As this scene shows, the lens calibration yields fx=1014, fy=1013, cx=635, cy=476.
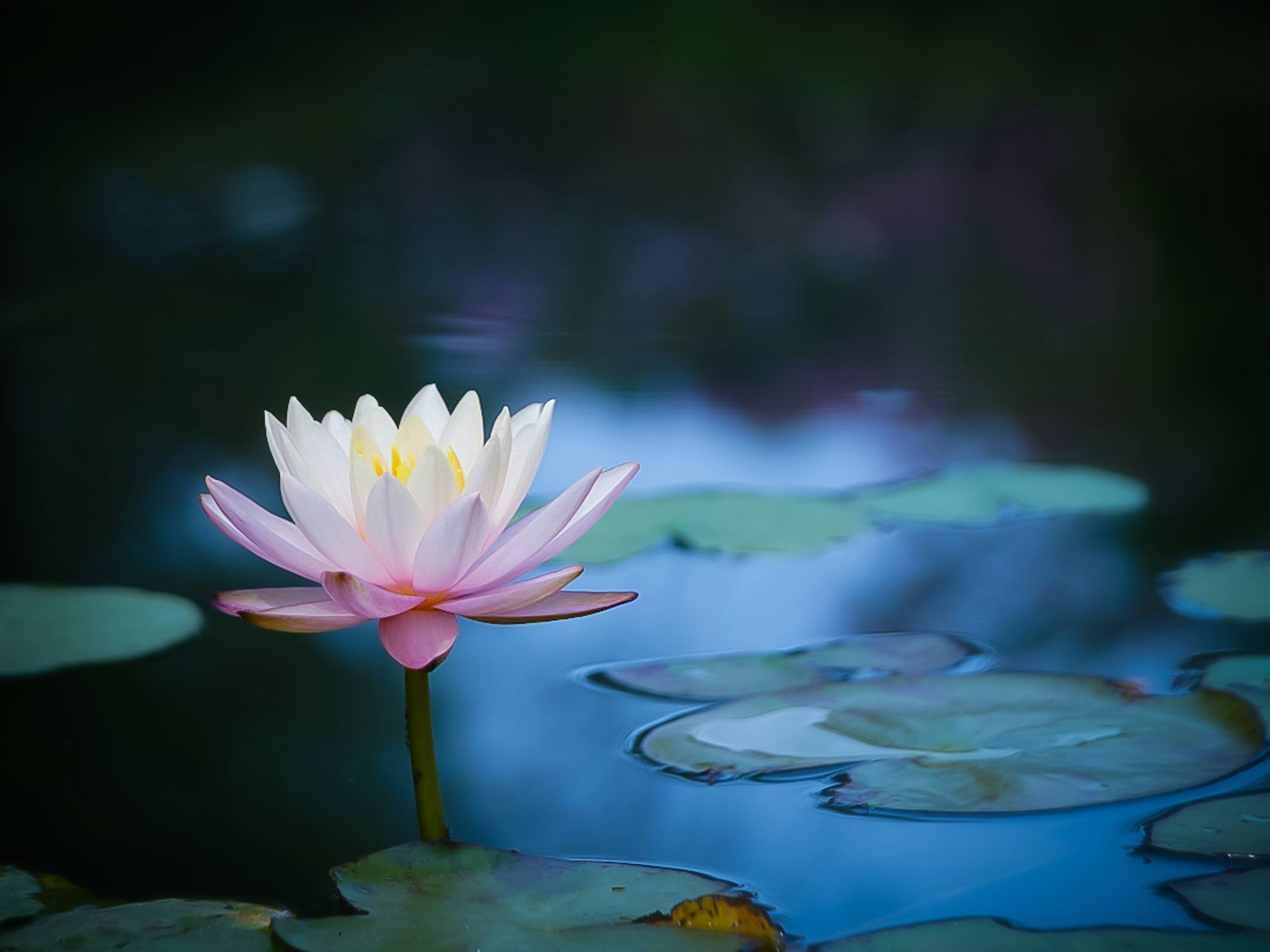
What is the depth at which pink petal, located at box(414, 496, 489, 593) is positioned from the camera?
22.1 inches

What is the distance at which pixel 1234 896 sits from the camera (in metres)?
0.53

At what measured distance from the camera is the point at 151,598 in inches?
40.7

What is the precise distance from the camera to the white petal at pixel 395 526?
22.1 inches

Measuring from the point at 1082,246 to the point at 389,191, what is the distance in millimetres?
1859

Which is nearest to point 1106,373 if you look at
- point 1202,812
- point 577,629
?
point 577,629

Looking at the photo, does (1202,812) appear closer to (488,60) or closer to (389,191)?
(389,191)

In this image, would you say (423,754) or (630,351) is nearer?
(423,754)

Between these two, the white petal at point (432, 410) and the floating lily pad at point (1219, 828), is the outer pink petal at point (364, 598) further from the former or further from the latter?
A: the floating lily pad at point (1219, 828)

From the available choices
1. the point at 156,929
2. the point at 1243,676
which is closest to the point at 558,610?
the point at 156,929

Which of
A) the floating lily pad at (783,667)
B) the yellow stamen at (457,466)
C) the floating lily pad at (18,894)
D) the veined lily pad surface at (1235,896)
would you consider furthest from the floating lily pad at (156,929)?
the veined lily pad surface at (1235,896)

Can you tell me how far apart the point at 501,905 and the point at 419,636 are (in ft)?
0.52

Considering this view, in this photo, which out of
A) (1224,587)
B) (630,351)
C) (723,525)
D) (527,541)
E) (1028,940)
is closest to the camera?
(1028,940)

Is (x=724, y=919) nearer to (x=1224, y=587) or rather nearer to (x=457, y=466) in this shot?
(x=457, y=466)

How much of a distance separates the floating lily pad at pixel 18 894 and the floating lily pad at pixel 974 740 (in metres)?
0.38
